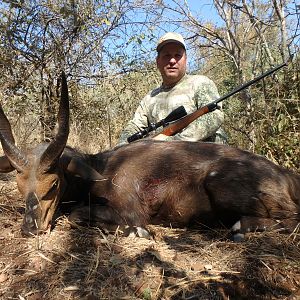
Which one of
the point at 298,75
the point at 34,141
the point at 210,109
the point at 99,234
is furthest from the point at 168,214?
the point at 34,141

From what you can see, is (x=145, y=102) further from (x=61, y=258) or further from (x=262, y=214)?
(x=61, y=258)

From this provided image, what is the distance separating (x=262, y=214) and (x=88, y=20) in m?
5.86

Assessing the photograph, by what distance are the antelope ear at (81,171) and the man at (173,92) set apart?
2.27 meters

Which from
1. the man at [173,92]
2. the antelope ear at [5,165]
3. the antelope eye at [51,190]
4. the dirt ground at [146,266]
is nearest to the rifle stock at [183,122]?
the man at [173,92]

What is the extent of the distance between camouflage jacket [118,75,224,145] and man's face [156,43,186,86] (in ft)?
0.40

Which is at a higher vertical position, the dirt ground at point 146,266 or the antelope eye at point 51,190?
the antelope eye at point 51,190

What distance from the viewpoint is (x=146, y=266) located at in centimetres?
297

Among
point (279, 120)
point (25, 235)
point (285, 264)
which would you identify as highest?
point (279, 120)

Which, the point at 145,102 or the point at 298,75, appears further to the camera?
the point at 145,102

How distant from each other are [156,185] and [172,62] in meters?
2.59

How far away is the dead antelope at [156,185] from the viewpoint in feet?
11.8

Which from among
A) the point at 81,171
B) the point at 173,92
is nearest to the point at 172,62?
the point at 173,92

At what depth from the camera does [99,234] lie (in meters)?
3.65

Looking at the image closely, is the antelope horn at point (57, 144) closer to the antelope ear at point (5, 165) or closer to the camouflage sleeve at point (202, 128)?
the antelope ear at point (5, 165)
